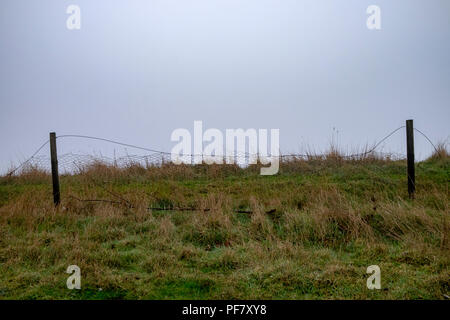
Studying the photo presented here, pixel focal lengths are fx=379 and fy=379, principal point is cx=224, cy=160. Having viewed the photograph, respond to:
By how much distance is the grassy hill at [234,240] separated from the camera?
4.79m

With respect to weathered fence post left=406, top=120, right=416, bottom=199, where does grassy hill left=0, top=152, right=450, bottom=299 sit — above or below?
below

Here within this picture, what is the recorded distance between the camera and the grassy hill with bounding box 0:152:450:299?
188 inches

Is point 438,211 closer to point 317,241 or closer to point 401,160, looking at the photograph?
point 317,241

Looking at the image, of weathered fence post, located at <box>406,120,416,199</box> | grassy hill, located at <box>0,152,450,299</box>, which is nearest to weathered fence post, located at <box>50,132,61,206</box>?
grassy hill, located at <box>0,152,450,299</box>

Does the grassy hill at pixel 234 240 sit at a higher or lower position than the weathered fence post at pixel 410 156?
lower

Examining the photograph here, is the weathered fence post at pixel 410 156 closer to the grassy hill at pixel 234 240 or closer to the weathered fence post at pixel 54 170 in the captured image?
the grassy hill at pixel 234 240

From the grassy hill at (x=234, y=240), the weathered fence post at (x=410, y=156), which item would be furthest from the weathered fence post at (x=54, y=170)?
the weathered fence post at (x=410, y=156)

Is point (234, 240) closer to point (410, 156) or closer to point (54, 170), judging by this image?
point (54, 170)

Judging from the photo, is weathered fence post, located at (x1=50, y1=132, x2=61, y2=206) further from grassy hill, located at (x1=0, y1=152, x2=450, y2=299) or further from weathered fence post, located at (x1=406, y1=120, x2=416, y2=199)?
weathered fence post, located at (x1=406, y1=120, x2=416, y2=199)

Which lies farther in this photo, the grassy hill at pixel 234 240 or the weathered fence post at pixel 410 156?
the weathered fence post at pixel 410 156

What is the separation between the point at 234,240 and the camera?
6578mm

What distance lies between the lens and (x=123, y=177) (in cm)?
1210

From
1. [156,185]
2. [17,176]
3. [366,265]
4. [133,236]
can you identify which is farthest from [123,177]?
[366,265]
